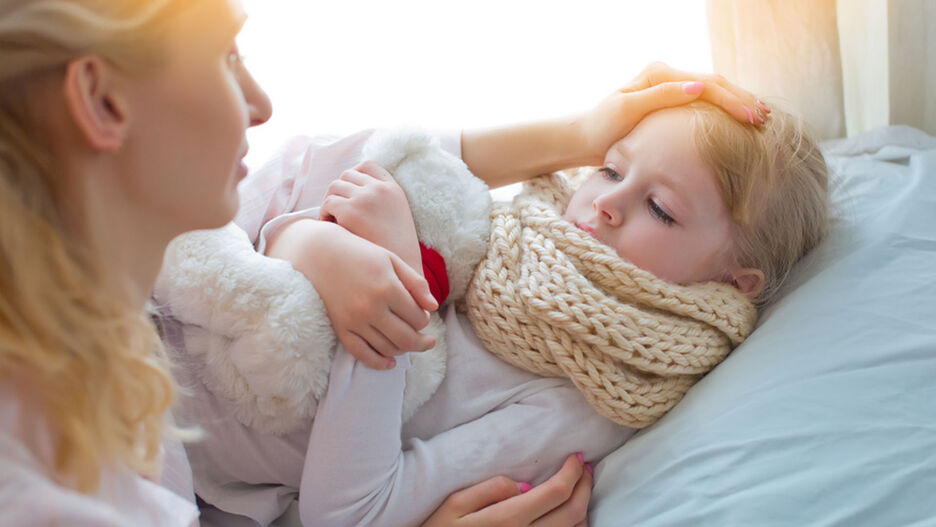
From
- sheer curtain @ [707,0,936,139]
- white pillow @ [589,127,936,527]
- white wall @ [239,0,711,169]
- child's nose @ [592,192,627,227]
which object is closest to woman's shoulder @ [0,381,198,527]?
white pillow @ [589,127,936,527]

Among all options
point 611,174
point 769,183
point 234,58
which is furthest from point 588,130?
point 234,58

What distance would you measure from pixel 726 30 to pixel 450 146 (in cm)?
59

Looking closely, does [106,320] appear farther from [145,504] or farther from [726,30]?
[726,30]

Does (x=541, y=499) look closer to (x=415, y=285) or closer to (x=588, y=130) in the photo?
(x=415, y=285)

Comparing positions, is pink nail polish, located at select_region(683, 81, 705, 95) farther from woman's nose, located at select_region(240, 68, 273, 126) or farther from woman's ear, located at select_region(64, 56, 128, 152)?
woman's ear, located at select_region(64, 56, 128, 152)

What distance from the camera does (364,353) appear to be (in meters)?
0.81

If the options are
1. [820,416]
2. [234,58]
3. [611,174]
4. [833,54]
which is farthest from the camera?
[833,54]

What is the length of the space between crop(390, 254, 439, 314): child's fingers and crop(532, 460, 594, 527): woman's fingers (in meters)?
0.27

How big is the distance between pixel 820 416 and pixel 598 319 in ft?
0.85

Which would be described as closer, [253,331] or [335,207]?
[253,331]

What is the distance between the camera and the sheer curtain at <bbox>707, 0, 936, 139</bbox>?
124 centimetres

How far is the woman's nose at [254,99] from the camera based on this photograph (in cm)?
63

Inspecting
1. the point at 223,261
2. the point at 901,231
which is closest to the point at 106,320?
the point at 223,261

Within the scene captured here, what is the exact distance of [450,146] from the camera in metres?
1.08
